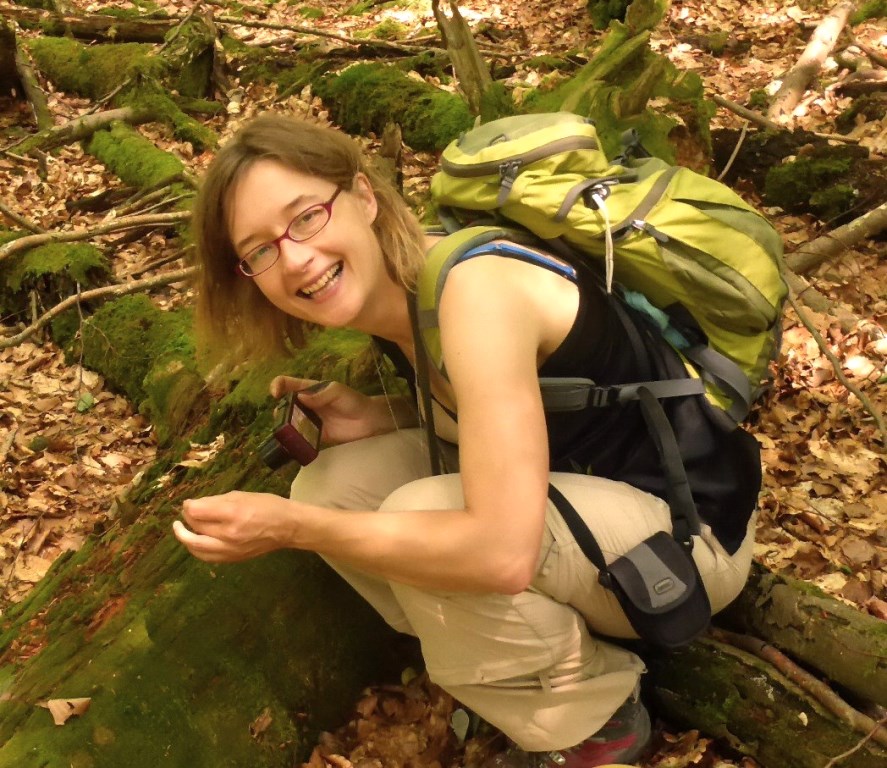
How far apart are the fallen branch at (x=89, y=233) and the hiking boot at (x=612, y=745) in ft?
13.7

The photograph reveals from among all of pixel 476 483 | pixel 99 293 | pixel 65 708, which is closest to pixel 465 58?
pixel 99 293

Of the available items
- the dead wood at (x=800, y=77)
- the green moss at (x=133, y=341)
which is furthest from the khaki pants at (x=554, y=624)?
the dead wood at (x=800, y=77)

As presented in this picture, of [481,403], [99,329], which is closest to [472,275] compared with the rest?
[481,403]

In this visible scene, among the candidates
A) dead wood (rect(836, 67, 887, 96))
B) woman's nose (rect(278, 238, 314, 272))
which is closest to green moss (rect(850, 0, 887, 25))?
dead wood (rect(836, 67, 887, 96))

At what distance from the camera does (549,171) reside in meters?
2.02

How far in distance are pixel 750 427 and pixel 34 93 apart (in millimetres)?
8030

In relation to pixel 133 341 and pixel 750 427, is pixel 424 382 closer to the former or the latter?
pixel 750 427

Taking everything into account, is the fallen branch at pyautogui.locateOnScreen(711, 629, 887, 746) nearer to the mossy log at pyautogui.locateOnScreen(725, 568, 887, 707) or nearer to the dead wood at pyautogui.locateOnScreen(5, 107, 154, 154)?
the mossy log at pyautogui.locateOnScreen(725, 568, 887, 707)

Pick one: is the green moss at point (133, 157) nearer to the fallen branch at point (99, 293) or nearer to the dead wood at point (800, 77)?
the fallen branch at point (99, 293)

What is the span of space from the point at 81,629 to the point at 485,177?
1873 millimetres

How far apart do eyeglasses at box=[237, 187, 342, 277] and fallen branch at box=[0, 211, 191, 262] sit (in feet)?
11.2

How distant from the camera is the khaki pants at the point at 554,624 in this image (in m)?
2.10

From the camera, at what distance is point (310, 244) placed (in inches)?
79.4

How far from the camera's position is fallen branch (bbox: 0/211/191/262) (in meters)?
5.16
